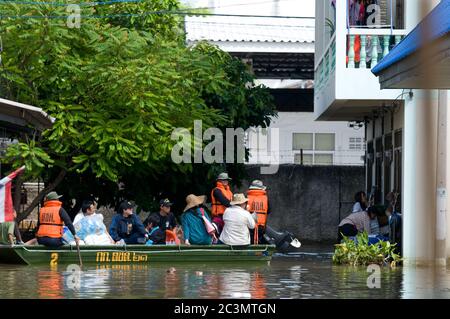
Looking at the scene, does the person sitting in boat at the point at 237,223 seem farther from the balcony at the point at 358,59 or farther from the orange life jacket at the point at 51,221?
the orange life jacket at the point at 51,221

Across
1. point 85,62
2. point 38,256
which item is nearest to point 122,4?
point 85,62

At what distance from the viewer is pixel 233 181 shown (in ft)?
92.0

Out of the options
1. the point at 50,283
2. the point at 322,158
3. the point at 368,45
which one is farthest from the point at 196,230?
the point at 322,158

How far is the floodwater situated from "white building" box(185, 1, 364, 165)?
15.4m

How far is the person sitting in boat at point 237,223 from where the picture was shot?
20750 millimetres

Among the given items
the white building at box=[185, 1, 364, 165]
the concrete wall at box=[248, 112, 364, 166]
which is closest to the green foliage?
the white building at box=[185, 1, 364, 165]

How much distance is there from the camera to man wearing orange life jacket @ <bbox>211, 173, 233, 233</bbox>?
71.1 ft

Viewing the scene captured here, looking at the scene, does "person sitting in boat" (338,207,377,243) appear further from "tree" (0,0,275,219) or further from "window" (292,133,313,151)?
"window" (292,133,313,151)

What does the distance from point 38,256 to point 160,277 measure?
314cm

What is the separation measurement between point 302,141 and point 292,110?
1.25 meters

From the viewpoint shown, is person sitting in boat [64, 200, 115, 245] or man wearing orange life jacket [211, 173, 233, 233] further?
man wearing orange life jacket [211, 173, 233, 233]

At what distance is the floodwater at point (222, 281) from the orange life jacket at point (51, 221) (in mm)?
826

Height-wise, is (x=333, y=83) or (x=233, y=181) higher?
(x=333, y=83)
